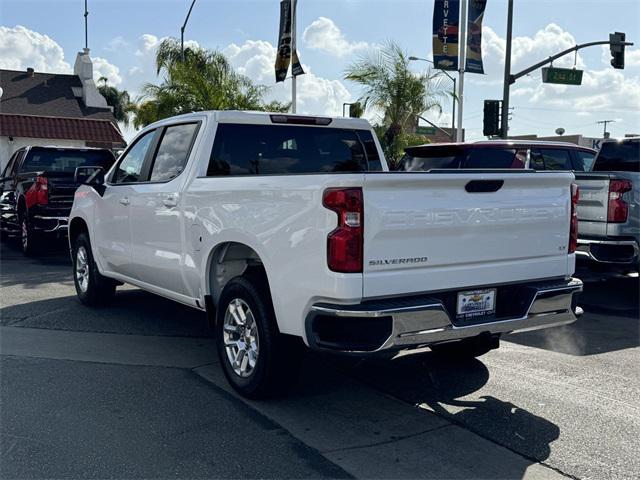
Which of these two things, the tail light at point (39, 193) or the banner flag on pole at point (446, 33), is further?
the banner flag on pole at point (446, 33)

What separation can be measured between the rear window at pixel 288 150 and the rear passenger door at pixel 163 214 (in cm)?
30

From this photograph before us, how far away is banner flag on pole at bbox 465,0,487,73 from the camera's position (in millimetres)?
21516

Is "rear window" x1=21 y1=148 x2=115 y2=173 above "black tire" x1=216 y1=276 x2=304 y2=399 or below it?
above

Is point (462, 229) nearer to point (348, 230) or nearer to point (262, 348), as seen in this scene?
Answer: point (348, 230)

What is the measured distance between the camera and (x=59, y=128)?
3331 centimetres

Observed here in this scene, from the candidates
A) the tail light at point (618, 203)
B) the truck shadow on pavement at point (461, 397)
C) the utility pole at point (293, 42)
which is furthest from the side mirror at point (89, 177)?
the utility pole at point (293, 42)

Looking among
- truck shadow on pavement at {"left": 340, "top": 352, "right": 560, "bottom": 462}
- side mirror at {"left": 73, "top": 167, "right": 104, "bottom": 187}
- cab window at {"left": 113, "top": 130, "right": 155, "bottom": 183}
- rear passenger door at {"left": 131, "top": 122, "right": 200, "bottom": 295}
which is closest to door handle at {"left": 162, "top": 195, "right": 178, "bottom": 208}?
rear passenger door at {"left": 131, "top": 122, "right": 200, "bottom": 295}

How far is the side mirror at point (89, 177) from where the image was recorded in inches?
292

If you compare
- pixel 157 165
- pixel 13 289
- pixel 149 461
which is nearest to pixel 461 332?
pixel 149 461

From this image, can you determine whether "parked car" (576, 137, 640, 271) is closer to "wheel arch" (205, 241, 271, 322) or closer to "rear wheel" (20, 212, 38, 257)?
"wheel arch" (205, 241, 271, 322)

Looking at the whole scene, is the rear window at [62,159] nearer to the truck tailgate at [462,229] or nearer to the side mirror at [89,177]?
the side mirror at [89,177]

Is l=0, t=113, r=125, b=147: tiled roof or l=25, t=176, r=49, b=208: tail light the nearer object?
l=25, t=176, r=49, b=208: tail light

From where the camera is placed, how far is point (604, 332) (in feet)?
23.1

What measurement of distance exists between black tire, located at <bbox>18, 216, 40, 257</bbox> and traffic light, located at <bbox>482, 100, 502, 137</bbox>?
578 inches
